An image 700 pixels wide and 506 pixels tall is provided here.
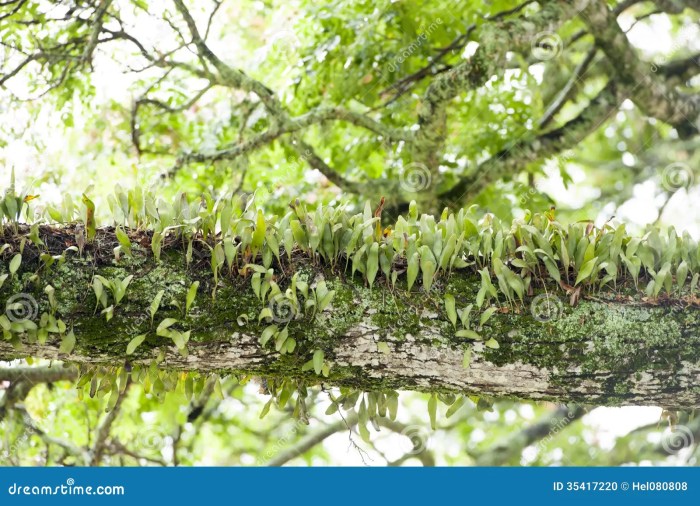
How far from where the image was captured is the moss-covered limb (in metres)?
2.21

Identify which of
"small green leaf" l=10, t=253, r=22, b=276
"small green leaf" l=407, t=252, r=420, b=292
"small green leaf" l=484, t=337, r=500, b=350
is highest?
"small green leaf" l=10, t=253, r=22, b=276

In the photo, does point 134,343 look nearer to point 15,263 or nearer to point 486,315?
point 15,263

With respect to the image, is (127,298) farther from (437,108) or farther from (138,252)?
(437,108)

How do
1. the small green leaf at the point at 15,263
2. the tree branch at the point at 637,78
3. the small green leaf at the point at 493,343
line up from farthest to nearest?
the tree branch at the point at 637,78 < the small green leaf at the point at 493,343 < the small green leaf at the point at 15,263

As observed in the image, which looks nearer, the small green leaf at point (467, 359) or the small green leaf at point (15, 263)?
the small green leaf at point (15, 263)

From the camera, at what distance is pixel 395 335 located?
7.39 ft

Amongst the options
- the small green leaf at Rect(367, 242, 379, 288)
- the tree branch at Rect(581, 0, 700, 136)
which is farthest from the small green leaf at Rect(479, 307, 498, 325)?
the tree branch at Rect(581, 0, 700, 136)

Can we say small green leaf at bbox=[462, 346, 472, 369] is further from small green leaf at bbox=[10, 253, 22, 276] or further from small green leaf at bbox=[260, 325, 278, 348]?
small green leaf at bbox=[10, 253, 22, 276]

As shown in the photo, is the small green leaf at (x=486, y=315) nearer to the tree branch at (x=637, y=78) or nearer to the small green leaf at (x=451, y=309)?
the small green leaf at (x=451, y=309)

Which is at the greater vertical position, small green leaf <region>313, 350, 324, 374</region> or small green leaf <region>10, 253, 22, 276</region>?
small green leaf <region>10, 253, 22, 276</region>

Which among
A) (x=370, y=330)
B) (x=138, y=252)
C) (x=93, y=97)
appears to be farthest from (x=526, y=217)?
(x=93, y=97)

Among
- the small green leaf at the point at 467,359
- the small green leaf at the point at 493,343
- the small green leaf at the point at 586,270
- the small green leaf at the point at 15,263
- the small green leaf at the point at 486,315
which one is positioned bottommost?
the small green leaf at the point at 467,359

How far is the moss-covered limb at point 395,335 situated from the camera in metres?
2.21

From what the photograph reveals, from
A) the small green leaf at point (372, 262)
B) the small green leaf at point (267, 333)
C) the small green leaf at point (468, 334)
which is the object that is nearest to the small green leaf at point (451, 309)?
the small green leaf at point (468, 334)
